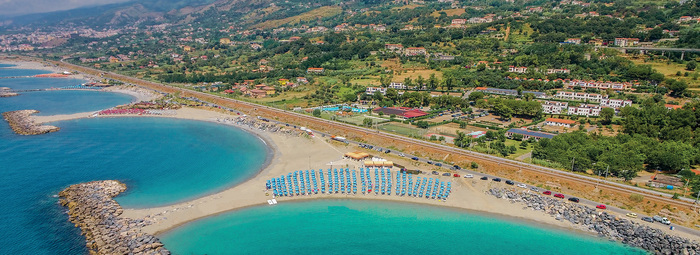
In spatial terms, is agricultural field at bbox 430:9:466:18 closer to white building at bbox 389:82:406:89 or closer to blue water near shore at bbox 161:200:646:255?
white building at bbox 389:82:406:89

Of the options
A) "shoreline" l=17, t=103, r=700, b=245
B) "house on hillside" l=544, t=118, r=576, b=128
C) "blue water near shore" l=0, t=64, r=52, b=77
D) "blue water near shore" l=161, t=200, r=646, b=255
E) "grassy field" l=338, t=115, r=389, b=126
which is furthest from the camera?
"blue water near shore" l=0, t=64, r=52, b=77

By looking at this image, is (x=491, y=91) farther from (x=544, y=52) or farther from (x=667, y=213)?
(x=667, y=213)

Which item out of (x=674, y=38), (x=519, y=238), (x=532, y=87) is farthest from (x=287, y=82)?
(x=674, y=38)

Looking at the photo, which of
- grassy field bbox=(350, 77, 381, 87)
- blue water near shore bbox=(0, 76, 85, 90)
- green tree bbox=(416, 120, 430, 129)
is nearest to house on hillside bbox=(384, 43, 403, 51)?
grassy field bbox=(350, 77, 381, 87)

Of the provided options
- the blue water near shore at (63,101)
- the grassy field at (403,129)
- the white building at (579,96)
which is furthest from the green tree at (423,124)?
the blue water near shore at (63,101)

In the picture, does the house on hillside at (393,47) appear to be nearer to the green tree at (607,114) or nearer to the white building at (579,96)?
the white building at (579,96)

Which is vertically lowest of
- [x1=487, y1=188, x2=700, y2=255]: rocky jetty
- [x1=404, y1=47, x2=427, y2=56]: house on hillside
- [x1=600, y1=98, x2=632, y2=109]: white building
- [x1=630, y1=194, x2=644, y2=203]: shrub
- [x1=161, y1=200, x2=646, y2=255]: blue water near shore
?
[x1=161, y1=200, x2=646, y2=255]: blue water near shore

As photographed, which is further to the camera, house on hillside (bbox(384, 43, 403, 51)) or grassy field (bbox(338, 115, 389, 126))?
house on hillside (bbox(384, 43, 403, 51))
